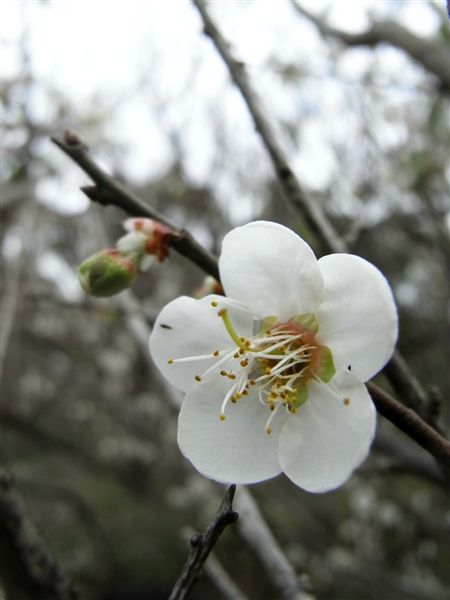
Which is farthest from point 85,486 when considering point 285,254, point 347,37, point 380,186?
point 285,254

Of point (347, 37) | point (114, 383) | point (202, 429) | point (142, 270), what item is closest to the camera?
point (202, 429)

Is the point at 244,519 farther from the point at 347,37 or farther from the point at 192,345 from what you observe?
the point at 347,37

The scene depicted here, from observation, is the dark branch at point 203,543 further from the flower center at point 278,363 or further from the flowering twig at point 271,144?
the flowering twig at point 271,144

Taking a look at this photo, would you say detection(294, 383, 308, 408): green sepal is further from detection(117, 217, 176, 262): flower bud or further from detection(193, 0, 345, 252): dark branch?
detection(193, 0, 345, 252): dark branch

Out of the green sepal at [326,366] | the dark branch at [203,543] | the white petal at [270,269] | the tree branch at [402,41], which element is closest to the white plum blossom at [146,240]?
the white petal at [270,269]

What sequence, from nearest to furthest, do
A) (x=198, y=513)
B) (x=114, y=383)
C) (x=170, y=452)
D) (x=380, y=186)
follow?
1. (x=380, y=186)
2. (x=198, y=513)
3. (x=170, y=452)
4. (x=114, y=383)

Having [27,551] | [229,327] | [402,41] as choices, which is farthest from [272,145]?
[402,41]

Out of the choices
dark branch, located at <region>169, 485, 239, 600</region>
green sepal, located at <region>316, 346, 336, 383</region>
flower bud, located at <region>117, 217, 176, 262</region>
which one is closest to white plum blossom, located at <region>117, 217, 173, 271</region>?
flower bud, located at <region>117, 217, 176, 262</region>
